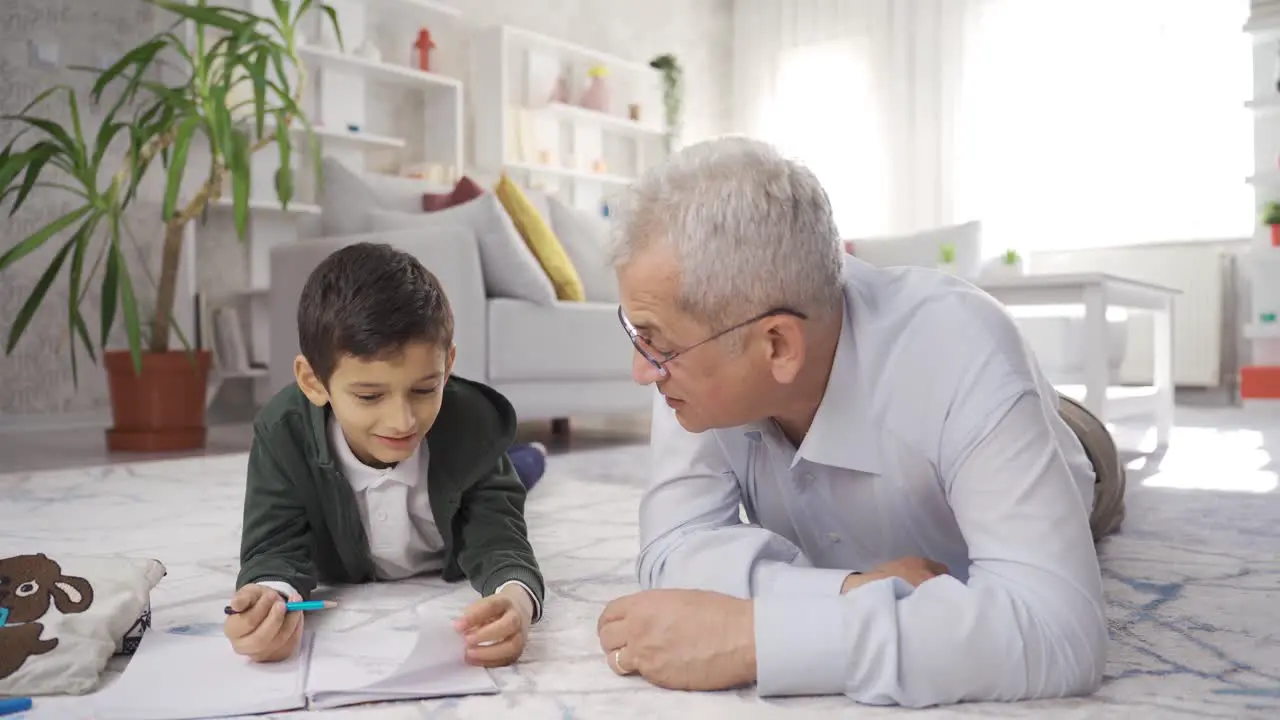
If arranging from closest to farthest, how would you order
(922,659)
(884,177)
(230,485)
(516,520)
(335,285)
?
(922,659)
(335,285)
(516,520)
(230,485)
(884,177)

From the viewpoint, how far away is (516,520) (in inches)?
56.6

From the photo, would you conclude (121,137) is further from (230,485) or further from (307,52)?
(230,485)

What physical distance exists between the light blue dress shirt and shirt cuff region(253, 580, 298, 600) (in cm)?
42

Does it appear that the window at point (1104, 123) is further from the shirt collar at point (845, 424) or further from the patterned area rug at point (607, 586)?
the shirt collar at point (845, 424)

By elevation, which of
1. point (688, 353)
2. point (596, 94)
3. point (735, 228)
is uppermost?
point (596, 94)

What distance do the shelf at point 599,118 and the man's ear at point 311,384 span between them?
496 cm

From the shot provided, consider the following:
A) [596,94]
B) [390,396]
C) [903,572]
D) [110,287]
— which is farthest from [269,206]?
[903,572]

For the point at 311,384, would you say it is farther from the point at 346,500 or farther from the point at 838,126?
the point at 838,126

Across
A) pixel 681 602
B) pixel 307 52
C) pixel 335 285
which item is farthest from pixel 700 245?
pixel 307 52

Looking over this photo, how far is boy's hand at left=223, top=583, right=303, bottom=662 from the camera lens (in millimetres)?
1054

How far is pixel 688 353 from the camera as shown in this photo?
99 centimetres

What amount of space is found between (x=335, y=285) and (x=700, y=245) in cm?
54

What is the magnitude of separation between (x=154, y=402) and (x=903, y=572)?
3.17 meters

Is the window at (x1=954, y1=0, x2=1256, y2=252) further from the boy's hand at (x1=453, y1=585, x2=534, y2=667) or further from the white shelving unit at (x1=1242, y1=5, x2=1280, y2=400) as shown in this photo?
the boy's hand at (x1=453, y1=585, x2=534, y2=667)
